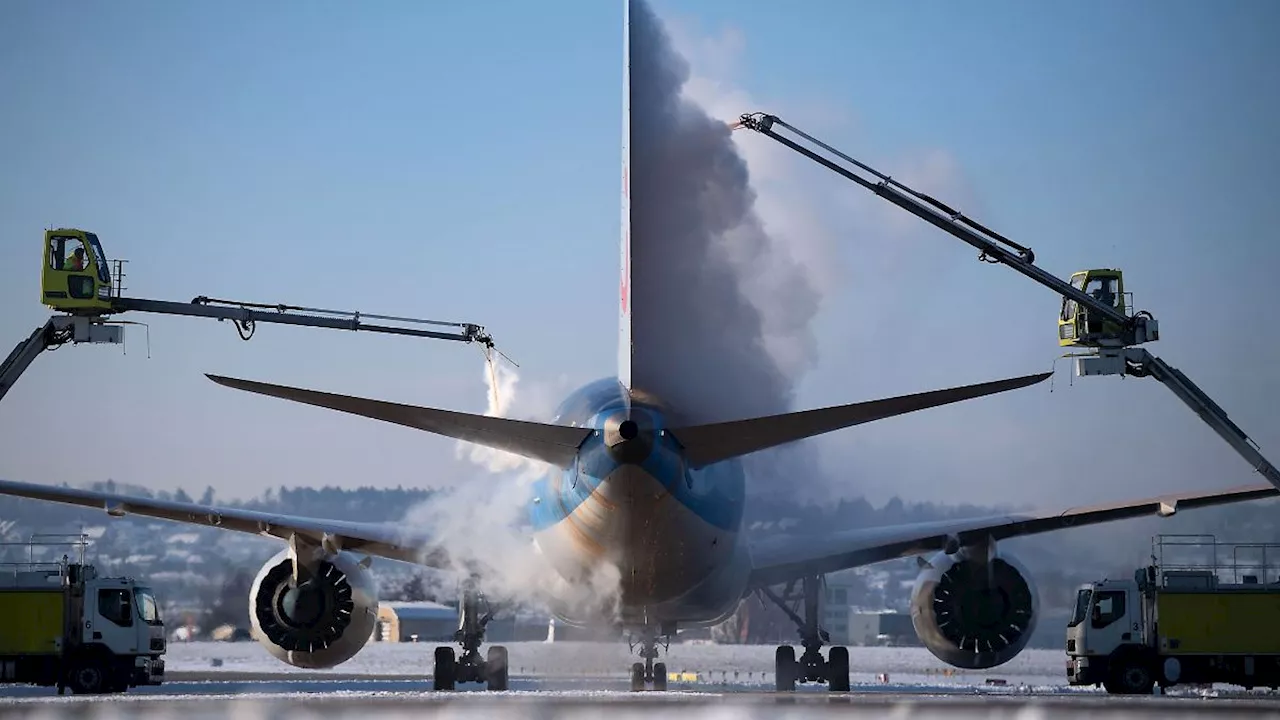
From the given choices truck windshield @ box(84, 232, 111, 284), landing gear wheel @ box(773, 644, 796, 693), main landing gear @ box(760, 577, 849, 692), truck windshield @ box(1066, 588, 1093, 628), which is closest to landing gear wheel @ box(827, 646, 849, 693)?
main landing gear @ box(760, 577, 849, 692)

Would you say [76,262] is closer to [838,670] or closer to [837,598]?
[838,670]

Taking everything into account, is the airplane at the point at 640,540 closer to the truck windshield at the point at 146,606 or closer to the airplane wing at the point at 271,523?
the airplane wing at the point at 271,523

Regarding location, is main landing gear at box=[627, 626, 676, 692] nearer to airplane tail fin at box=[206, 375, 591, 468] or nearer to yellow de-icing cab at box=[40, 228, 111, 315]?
airplane tail fin at box=[206, 375, 591, 468]

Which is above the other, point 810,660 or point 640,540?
point 640,540

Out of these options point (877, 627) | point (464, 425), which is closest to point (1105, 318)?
point (464, 425)

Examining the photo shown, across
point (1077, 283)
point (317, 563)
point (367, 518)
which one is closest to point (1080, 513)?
point (1077, 283)

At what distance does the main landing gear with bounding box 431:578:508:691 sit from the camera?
41656 millimetres

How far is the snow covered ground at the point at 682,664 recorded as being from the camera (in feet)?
180

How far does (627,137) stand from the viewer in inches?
1328

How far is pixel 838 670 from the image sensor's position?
1722 inches

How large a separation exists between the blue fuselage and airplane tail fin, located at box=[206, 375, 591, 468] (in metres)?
0.48

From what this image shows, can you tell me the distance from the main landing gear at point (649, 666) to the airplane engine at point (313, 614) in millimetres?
7119

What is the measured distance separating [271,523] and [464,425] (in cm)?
1477

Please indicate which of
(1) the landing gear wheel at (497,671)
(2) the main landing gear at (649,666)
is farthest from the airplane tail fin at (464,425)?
(1) the landing gear wheel at (497,671)
